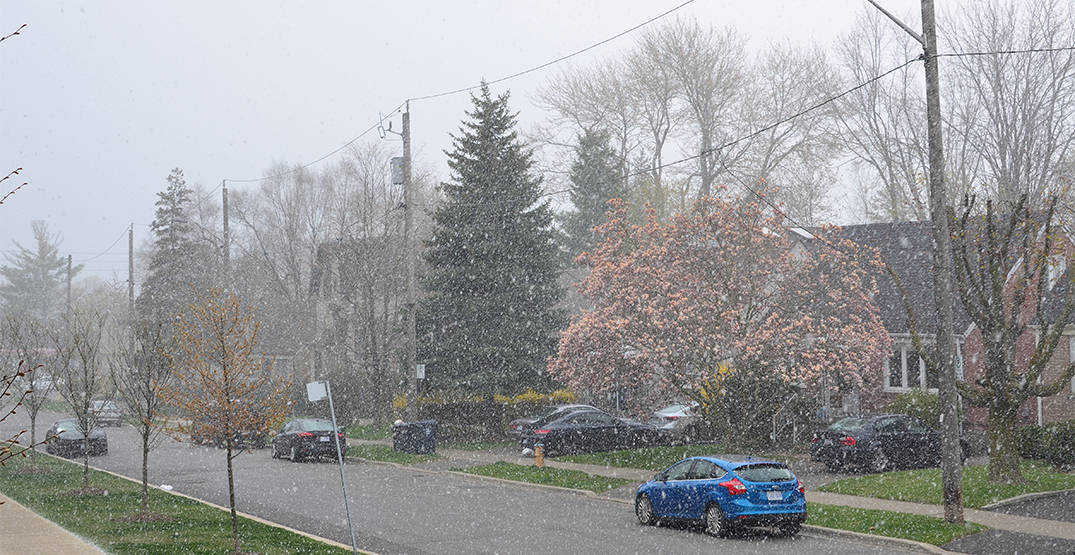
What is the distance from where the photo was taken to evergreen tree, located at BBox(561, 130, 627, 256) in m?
53.6

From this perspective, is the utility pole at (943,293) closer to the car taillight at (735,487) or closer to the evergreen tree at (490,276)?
the car taillight at (735,487)

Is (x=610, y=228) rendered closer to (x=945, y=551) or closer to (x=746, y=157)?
(x=945, y=551)

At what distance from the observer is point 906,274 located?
34719 millimetres

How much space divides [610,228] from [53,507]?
15.2 m

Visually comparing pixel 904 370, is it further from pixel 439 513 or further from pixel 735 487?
pixel 439 513

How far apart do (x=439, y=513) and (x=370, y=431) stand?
67.8 feet

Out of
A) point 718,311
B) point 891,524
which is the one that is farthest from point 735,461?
point 718,311

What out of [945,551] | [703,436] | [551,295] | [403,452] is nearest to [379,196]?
[551,295]

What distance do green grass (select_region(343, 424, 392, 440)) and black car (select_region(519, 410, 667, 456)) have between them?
884cm

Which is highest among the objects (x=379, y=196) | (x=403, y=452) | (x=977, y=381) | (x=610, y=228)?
(x=379, y=196)

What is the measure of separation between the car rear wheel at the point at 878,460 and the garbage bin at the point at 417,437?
1338 centimetres

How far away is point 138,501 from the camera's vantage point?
1988cm

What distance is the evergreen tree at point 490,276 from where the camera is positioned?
117ft

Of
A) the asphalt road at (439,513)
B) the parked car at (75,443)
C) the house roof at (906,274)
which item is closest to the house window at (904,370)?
the house roof at (906,274)
